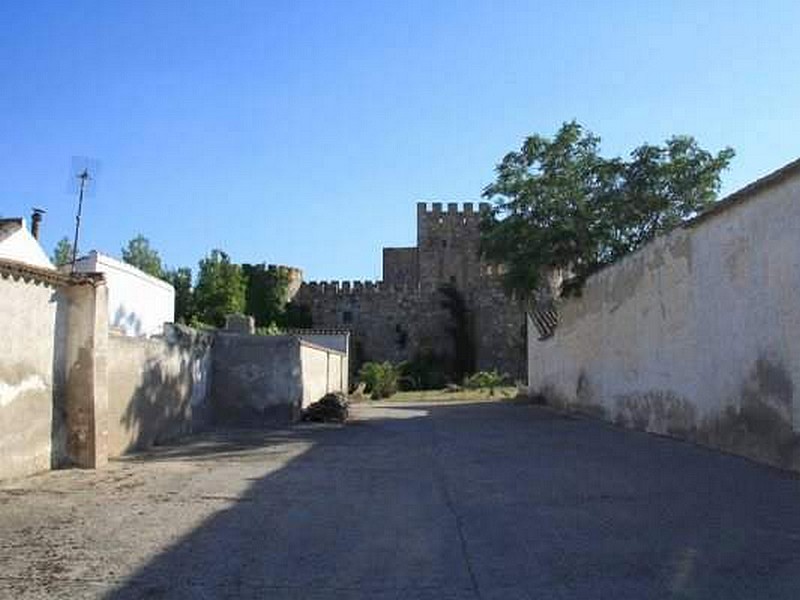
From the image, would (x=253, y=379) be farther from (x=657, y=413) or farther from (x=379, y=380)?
(x=379, y=380)

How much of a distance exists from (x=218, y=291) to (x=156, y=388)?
36.7 metres

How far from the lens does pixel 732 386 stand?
1305 centimetres

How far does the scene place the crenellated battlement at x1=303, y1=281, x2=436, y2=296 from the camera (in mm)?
56219

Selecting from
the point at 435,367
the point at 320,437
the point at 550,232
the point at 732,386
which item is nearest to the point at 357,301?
the point at 435,367

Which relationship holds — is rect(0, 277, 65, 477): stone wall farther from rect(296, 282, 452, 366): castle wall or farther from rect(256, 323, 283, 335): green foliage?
rect(296, 282, 452, 366): castle wall

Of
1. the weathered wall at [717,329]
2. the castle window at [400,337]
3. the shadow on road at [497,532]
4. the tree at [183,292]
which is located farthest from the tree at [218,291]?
the shadow on road at [497,532]

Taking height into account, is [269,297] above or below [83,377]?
above

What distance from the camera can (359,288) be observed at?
56.5m

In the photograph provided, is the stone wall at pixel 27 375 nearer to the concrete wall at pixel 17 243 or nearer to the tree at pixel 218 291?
the concrete wall at pixel 17 243

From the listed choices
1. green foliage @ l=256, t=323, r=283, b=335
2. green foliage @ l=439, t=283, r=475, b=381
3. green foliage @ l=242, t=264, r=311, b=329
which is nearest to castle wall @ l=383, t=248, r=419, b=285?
green foliage @ l=439, t=283, r=475, b=381

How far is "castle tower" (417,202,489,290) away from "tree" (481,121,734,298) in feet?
114

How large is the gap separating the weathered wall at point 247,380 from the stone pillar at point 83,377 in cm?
926

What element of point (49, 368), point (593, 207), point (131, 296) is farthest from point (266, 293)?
point (49, 368)

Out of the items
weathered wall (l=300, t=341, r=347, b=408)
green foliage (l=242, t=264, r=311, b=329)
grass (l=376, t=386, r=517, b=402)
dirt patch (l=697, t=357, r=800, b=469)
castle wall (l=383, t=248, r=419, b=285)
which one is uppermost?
castle wall (l=383, t=248, r=419, b=285)
